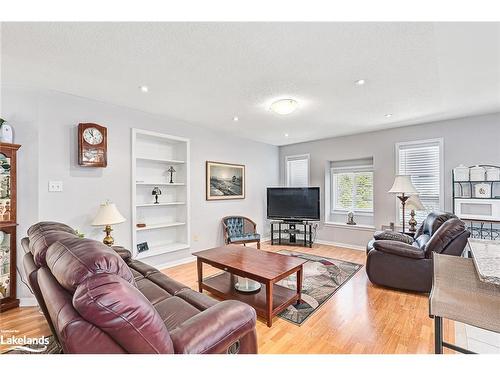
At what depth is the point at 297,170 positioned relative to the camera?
5.81 m

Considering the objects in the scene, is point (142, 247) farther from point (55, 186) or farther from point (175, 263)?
point (55, 186)

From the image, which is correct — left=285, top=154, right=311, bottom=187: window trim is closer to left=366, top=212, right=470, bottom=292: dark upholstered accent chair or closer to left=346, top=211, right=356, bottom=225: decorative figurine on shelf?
left=346, top=211, right=356, bottom=225: decorative figurine on shelf

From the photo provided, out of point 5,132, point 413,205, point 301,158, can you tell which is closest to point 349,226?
point 413,205

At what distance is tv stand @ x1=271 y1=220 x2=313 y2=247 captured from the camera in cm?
509

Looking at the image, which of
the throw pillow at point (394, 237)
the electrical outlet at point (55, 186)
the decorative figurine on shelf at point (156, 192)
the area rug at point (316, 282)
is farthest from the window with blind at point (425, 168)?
the electrical outlet at point (55, 186)

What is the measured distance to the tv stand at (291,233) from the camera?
16.7 feet

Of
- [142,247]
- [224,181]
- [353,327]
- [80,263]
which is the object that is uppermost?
[224,181]

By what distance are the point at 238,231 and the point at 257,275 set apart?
8.36 feet

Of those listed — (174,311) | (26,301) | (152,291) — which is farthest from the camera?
(26,301)

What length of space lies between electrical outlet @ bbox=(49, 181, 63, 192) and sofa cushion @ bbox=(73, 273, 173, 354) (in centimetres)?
241

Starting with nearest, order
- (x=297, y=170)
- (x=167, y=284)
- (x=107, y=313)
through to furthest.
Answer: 1. (x=107, y=313)
2. (x=167, y=284)
3. (x=297, y=170)
